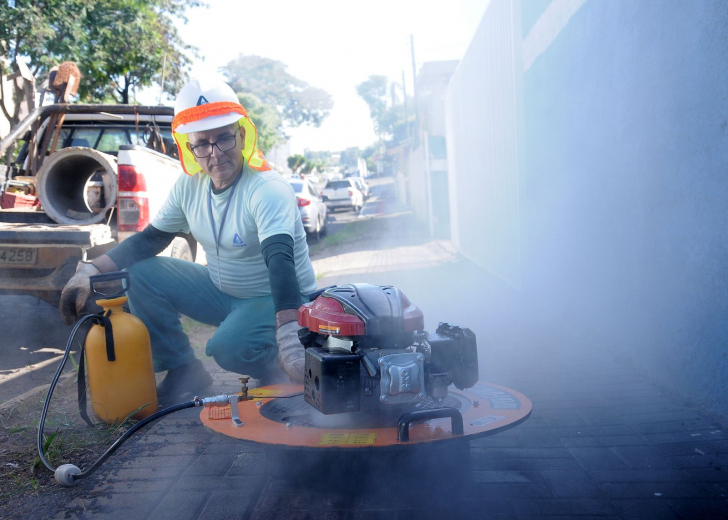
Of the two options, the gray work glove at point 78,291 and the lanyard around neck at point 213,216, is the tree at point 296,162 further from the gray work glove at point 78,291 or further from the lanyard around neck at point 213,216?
the gray work glove at point 78,291

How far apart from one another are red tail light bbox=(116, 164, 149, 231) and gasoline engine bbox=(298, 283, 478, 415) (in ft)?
9.87

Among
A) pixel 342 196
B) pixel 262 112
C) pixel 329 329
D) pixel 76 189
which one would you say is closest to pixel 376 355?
pixel 329 329

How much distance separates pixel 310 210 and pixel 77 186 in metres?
9.92

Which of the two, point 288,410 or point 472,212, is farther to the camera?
point 472,212

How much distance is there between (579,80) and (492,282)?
3590mm

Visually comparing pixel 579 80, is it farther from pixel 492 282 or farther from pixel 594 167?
pixel 492 282

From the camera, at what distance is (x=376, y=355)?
2.18 metres

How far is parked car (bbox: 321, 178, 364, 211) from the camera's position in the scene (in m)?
31.7

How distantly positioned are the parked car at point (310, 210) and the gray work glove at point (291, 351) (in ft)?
38.9

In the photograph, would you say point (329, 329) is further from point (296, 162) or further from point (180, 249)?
point (296, 162)

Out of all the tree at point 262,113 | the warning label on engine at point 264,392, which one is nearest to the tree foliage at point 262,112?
the tree at point 262,113

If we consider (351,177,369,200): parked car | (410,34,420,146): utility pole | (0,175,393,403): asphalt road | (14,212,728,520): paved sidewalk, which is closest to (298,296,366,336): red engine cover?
(14,212,728,520): paved sidewalk

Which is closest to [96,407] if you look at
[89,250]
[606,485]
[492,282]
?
[89,250]

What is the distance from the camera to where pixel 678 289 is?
3.39 metres
